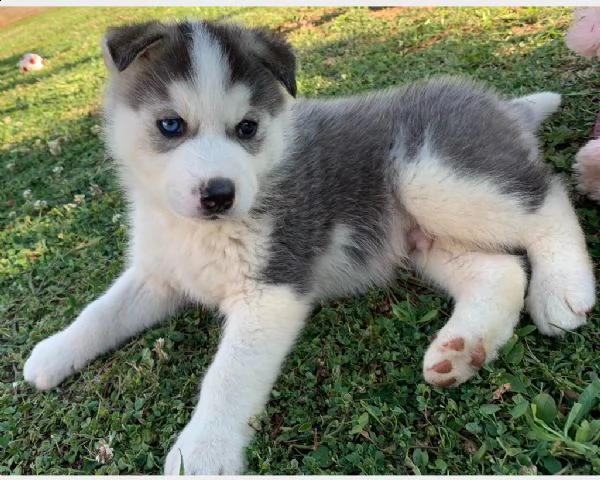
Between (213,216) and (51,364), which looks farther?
(51,364)

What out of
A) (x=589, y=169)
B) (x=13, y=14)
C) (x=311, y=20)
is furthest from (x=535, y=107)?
(x=13, y=14)

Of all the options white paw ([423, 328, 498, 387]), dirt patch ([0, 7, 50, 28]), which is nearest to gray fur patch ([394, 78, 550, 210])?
white paw ([423, 328, 498, 387])

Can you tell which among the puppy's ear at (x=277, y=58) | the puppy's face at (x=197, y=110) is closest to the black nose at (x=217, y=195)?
the puppy's face at (x=197, y=110)

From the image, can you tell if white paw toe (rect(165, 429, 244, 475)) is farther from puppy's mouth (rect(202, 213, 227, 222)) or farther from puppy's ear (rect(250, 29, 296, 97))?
puppy's ear (rect(250, 29, 296, 97))

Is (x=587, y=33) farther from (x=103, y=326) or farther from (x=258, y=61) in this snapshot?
(x=103, y=326)

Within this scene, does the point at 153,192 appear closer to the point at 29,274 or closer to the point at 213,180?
the point at 213,180

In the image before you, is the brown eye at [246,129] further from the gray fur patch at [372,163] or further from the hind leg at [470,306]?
the hind leg at [470,306]

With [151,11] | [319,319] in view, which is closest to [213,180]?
[319,319]
